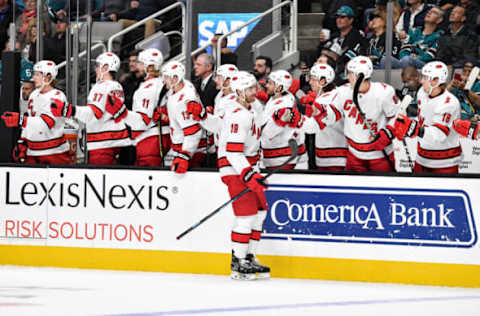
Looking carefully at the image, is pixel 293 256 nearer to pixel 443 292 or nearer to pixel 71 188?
pixel 443 292

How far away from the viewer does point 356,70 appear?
6.55 m

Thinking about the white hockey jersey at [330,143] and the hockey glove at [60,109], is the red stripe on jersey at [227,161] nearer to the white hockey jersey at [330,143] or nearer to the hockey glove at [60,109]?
the white hockey jersey at [330,143]

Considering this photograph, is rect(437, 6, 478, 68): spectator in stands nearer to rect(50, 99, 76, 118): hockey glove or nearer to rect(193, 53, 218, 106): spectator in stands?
rect(193, 53, 218, 106): spectator in stands

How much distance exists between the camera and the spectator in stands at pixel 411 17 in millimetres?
7773

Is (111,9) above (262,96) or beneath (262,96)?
above

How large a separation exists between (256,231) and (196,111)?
0.98 meters

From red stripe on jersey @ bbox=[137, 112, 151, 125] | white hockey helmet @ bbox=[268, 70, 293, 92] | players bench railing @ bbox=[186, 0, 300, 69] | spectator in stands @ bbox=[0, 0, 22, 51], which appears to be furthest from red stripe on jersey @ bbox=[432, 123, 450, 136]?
spectator in stands @ bbox=[0, 0, 22, 51]

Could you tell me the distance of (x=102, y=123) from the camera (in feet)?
22.9

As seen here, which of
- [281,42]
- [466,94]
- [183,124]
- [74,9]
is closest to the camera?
[183,124]

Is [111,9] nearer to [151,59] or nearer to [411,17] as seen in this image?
[151,59]

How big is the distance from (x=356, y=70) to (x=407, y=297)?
6.13ft

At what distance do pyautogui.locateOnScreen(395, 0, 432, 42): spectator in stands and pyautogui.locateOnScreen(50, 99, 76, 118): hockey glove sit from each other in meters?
2.81

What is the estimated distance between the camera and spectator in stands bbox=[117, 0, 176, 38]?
9048 mm

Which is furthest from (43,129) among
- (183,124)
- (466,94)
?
(466,94)
